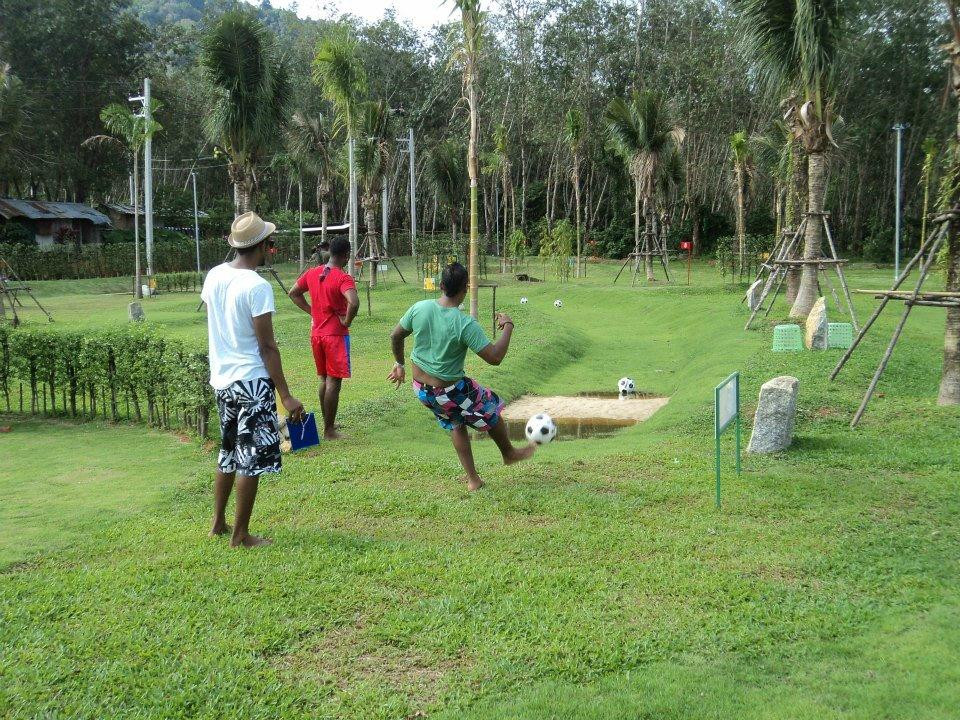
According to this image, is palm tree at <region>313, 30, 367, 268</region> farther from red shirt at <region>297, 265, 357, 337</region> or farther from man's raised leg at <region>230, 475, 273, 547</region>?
man's raised leg at <region>230, 475, 273, 547</region>

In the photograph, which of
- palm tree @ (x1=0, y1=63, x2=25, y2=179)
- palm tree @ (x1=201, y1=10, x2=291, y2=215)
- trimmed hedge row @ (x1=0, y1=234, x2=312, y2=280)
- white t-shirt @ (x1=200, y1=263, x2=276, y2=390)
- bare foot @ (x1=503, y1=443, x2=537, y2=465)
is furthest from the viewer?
trimmed hedge row @ (x1=0, y1=234, x2=312, y2=280)

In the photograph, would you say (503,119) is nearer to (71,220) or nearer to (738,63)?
(738,63)

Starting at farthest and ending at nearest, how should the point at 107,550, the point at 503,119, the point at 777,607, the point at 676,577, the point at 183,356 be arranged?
the point at 503,119 → the point at 183,356 → the point at 107,550 → the point at 676,577 → the point at 777,607

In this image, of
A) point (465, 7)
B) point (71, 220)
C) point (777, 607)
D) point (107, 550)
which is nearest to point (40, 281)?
point (71, 220)

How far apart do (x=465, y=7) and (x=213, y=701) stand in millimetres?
14645

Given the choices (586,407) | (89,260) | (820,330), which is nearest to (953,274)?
(820,330)

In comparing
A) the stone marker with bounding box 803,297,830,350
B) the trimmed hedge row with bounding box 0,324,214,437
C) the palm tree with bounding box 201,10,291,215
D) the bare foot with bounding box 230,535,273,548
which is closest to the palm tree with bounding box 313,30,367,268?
the palm tree with bounding box 201,10,291,215

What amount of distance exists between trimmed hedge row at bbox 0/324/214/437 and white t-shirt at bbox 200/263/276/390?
3683 mm

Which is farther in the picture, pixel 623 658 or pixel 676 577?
pixel 676 577

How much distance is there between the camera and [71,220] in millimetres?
48938

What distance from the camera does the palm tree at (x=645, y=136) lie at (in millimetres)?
31984

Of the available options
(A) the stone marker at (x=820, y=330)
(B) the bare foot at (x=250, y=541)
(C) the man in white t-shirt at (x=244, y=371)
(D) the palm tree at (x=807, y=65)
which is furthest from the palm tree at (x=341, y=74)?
(C) the man in white t-shirt at (x=244, y=371)

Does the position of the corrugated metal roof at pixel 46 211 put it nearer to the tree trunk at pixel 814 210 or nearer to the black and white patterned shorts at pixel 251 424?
the tree trunk at pixel 814 210

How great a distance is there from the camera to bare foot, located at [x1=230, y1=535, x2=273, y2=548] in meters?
5.62
